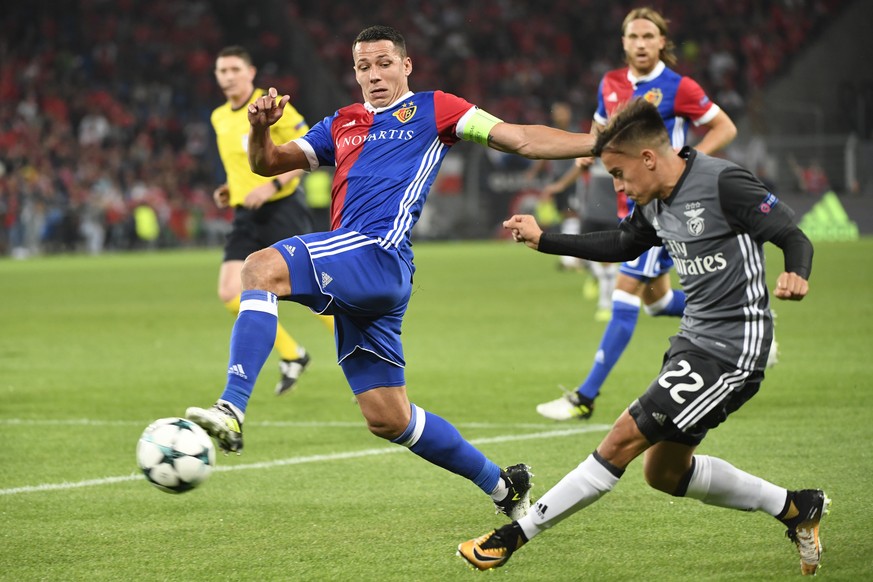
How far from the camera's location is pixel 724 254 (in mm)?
4512

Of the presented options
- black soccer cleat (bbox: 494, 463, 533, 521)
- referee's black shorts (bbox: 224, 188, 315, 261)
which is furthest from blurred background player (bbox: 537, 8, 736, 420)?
black soccer cleat (bbox: 494, 463, 533, 521)

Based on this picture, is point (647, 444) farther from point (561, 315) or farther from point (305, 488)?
point (561, 315)

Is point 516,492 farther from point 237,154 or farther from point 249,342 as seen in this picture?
point 237,154

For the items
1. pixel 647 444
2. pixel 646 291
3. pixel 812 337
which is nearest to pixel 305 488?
pixel 647 444

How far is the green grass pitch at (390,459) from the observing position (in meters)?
4.98

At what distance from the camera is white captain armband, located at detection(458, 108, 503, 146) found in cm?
544

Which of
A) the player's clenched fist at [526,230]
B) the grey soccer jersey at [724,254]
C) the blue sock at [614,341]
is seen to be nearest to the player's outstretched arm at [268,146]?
the player's clenched fist at [526,230]

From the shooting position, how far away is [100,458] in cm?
741

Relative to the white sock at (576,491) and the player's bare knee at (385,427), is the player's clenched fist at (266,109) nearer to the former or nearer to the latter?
the player's bare knee at (385,427)

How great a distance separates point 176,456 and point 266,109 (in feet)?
4.88

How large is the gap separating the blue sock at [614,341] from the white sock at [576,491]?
3.81m

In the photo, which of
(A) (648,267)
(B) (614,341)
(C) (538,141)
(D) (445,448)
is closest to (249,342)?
(D) (445,448)

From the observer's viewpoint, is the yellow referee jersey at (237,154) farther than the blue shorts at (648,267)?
Yes

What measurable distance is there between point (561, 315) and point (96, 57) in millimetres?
25766
